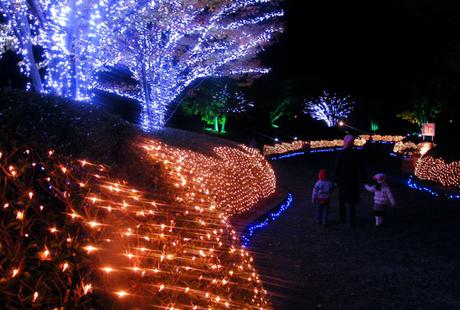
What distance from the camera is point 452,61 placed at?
46.9 feet

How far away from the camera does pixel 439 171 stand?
18.2m

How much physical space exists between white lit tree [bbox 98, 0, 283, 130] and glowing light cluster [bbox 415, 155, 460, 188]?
315 inches

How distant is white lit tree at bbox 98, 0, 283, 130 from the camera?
546 inches

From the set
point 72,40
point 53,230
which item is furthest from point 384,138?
point 53,230

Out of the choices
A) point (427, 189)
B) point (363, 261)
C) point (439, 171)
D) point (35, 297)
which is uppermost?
point (439, 171)

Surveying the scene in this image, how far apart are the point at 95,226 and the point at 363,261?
521 centimetres

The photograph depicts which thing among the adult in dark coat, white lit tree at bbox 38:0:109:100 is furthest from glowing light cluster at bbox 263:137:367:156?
the adult in dark coat

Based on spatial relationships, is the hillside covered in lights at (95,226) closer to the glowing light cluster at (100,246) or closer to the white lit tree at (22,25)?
the glowing light cluster at (100,246)

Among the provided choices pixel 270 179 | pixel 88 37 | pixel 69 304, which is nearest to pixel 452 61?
pixel 270 179

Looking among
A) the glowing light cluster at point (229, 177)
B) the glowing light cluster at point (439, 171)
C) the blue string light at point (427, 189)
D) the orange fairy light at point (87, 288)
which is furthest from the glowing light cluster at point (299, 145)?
the orange fairy light at point (87, 288)

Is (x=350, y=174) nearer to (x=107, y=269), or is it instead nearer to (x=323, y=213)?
(x=323, y=213)

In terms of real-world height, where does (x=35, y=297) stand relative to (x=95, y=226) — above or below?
below

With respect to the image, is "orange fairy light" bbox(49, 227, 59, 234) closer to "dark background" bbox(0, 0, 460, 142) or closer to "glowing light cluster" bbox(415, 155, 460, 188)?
"glowing light cluster" bbox(415, 155, 460, 188)

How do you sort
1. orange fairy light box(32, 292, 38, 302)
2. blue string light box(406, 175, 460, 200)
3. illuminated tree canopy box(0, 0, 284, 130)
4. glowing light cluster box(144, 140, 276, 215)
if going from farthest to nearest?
blue string light box(406, 175, 460, 200) < illuminated tree canopy box(0, 0, 284, 130) < glowing light cluster box(144, 140, 276, 215) < orange fairy light box(32, 292, 38, 302)
